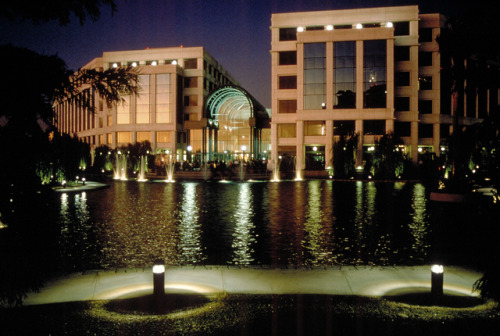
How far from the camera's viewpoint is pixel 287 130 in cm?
6050

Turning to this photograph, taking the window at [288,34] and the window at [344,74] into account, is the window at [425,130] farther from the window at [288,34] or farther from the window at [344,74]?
the window at [288,34]

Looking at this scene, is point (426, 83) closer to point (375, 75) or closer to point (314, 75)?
point (375, 75)

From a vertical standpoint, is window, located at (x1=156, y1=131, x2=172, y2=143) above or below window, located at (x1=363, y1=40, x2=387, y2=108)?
below

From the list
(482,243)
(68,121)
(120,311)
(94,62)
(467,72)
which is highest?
(94,62)

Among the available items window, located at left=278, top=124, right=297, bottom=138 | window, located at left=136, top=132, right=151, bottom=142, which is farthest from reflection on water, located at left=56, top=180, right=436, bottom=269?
window, located at left=136, top=132, right=151, bottom=142

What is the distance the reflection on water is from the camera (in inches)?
338

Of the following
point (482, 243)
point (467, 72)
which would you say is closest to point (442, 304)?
point (482, 243)

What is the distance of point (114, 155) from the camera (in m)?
58.2

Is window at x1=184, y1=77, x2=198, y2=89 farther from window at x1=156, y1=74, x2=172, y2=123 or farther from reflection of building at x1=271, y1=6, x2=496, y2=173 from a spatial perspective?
reflection of building at x1=271, y1=6, x2=496, y2=173

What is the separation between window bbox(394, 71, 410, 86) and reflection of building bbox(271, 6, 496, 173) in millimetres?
124

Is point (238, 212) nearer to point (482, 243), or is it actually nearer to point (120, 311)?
point (120, 311)

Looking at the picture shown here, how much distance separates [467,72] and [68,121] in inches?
4503

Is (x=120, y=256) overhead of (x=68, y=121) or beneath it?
beneath

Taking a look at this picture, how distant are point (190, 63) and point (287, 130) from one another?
98.6 ft
